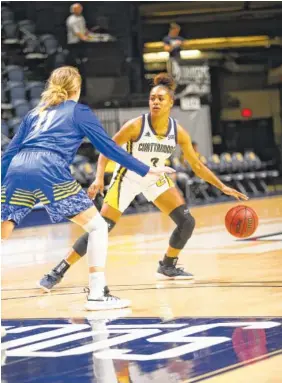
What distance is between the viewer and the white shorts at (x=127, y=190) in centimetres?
889

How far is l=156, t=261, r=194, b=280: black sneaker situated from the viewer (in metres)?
9.01

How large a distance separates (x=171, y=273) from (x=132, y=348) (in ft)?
10.3

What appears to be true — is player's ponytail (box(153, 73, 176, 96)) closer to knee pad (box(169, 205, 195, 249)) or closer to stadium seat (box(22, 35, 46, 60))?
knee pad (box(169, 205, 195, 249))

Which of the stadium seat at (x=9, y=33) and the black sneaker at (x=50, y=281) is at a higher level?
the stadium seat at (x=9, y=33)

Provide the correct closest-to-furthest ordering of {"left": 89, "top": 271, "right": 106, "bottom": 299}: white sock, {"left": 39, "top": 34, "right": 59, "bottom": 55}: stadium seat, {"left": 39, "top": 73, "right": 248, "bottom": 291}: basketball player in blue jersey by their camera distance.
Answer: 1. {"left": 89, "top": 271, "right": 106, "bottom": 299}: white sock
2. {"left": 39, "top": 73, "right": 248, "bottom": 291}: basketball player in blue jersey
3. {"left": 39, "top": 34, "right": 59, "bottom": 55}: stadium seat

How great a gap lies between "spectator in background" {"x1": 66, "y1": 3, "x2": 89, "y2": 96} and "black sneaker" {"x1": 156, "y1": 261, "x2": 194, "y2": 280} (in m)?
12.1

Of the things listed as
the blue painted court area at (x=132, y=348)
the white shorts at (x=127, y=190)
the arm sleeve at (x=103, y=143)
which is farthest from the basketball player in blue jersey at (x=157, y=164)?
the blue painted court area at (x=132, y=348)

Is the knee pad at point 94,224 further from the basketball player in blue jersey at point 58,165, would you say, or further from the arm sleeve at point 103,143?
the arm sleeve at point 103,143

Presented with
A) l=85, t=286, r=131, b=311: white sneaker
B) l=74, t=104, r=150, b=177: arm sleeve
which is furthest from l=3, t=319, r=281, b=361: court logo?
l=74, t=104, r=150, b=177: arm sleeve

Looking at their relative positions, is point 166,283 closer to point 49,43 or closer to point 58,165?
point 58,165

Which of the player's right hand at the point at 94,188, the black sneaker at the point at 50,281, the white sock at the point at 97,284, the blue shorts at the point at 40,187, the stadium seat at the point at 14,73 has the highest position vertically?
the stadium seat at the point at 14,73

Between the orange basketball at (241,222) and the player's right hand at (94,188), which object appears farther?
the orange basketball at (241,222)

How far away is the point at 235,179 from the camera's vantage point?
71.5 ft

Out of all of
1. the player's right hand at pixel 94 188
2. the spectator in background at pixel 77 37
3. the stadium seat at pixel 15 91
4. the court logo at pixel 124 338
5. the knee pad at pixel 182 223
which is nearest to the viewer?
the court logo at pixel 124 338
